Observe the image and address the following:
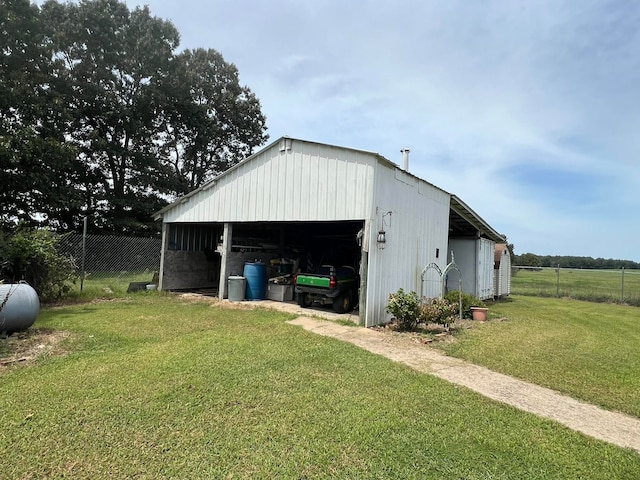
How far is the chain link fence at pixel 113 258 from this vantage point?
11609mm

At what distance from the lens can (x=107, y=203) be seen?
75.9 feet

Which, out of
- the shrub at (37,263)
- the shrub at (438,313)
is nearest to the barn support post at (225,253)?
the shrub at (37,263)

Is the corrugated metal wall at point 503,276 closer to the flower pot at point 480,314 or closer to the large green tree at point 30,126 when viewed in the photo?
the flower pot at point 480,314

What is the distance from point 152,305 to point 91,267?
14.3 ft

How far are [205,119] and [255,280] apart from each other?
2116 centimetres

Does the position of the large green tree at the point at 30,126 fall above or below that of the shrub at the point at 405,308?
above

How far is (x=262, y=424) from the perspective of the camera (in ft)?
10.6

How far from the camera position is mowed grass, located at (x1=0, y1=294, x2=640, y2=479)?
8.70 feet

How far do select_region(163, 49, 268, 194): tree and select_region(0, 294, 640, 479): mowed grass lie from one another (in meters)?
23.8

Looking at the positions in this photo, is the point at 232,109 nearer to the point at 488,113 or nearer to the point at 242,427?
the point at 488,113

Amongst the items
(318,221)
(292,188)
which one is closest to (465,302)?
(318,221)

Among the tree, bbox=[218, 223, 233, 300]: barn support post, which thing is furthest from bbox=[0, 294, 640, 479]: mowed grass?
the tree

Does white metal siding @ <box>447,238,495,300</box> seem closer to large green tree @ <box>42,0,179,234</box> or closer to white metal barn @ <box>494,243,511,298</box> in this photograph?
white metal barn @ <box>494,243,511,298</box>

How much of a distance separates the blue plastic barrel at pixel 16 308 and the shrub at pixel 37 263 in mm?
2457
